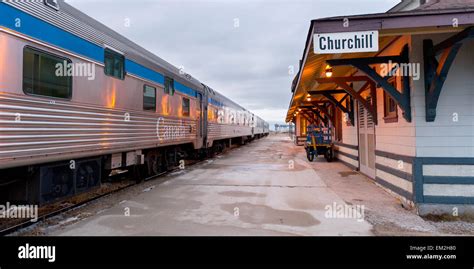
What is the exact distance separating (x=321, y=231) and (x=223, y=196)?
2613 mm

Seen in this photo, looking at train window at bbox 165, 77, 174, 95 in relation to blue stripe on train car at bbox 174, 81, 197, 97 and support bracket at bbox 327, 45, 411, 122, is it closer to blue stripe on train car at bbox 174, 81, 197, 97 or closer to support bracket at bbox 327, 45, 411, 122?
blue stripe on train car at bbox 174, 81, 197, 97

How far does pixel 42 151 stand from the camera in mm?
3928

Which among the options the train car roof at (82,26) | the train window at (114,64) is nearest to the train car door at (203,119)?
the train car roof at (82,26)

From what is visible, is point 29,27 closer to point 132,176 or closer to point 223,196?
point 223,196

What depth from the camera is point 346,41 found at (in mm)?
4043

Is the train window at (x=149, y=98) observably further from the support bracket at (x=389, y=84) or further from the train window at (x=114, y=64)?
the support bracket at (x=389, y=84)

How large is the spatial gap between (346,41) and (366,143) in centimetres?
503

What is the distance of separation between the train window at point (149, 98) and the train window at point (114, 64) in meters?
0.96

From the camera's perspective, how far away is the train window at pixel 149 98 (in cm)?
697

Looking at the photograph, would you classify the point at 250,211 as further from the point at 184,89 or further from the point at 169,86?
the point at 184,89

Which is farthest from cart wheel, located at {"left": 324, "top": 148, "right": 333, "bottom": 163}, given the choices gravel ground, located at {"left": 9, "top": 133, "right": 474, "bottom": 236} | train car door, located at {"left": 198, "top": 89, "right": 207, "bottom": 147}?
train car door, located at {"left": 198, "top": 89, "right": 207, "bottom": 147}

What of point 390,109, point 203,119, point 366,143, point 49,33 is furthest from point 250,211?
point 203,119

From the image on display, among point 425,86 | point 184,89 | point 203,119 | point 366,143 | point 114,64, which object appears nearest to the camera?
point 425,86

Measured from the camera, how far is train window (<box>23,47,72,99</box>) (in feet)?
12.2
